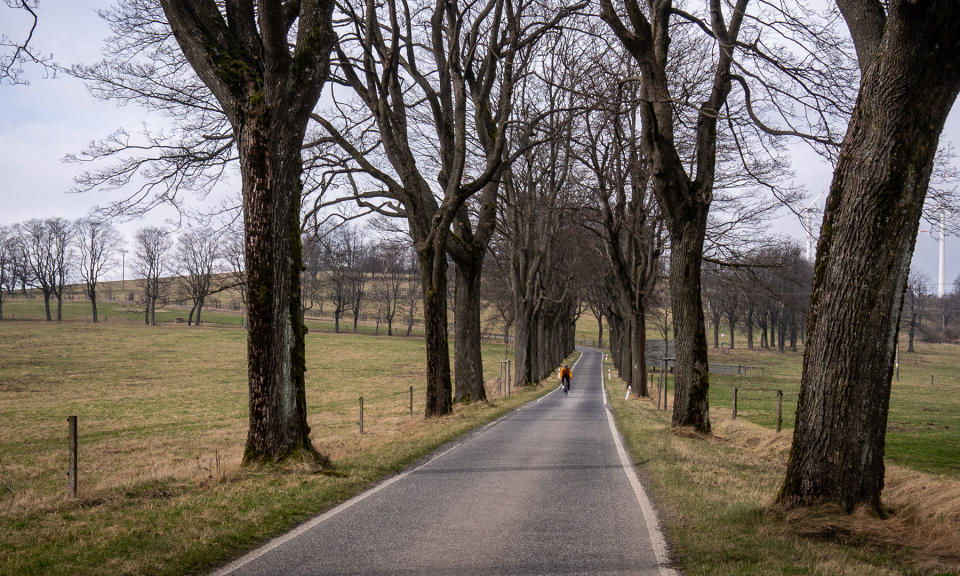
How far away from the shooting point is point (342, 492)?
7.84 metres

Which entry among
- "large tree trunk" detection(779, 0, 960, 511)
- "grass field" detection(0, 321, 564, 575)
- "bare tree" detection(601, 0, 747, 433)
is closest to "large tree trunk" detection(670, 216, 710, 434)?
"bare tree" detection(601, 0, 747, 433)

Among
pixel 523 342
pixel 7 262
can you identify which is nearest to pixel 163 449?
pixel 523 342

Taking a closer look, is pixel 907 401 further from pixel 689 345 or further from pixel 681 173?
pixel 681 173

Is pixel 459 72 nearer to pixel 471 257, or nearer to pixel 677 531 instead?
pixel 471 257

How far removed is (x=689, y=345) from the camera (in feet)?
47.8

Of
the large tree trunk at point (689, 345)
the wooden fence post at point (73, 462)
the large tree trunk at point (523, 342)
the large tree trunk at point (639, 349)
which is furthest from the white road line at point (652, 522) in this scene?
the large tree trunk at point (523, 342)

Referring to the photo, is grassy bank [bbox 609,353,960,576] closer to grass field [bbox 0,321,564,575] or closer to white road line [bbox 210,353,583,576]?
white road line [bbox 210,353,583,576]

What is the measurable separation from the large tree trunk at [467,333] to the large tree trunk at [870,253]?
14108 mm

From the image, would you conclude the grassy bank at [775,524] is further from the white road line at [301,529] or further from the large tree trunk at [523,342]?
the large tree trunk at [523,342]

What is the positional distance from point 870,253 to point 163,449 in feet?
58.6

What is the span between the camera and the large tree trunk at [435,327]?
17.4 m

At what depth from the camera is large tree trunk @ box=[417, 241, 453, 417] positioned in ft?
57.2

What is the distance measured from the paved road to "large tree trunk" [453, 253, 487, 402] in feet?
32.7

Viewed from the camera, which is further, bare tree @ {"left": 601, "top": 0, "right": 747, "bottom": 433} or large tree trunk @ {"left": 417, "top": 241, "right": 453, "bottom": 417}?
large tree trunk @ {"left": 417, "top": 241, "right": 453, "bottom": 417}
